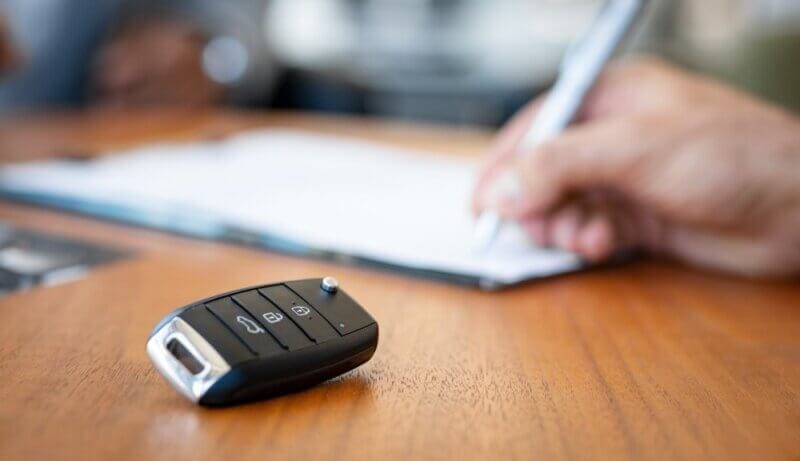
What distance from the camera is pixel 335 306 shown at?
1.03 feet

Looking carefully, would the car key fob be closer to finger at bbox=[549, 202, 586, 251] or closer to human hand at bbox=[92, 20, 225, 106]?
finger at bbox=[549, 202, 586, 251]

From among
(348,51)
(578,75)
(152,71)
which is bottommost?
(348,51)

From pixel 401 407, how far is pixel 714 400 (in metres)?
0.11

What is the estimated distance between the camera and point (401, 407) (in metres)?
0.28

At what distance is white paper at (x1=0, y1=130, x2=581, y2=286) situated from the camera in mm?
487

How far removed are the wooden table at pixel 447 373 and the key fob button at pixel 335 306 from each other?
0.02m

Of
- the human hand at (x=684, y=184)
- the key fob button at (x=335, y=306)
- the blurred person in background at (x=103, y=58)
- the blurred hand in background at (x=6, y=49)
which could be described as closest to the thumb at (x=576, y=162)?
the human hand at (x=684, y=184)

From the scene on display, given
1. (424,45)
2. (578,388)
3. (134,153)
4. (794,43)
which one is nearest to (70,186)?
(134,153)

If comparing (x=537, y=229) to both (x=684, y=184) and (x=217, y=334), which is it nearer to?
(x=684, y=184)

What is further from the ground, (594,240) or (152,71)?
(594,240)

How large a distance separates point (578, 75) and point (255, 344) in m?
0.34

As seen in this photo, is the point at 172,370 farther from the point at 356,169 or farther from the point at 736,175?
the point at 356,169

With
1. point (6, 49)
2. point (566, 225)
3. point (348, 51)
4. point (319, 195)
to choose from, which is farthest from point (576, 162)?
point (348, 51)

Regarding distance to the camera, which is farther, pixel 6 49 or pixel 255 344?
pixel 6 49
